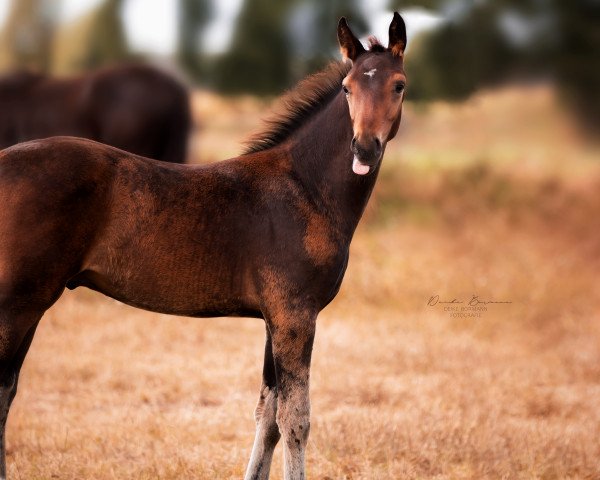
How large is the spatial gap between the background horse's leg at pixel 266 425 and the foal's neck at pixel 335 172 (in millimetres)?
694

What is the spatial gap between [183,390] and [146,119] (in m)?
4.08

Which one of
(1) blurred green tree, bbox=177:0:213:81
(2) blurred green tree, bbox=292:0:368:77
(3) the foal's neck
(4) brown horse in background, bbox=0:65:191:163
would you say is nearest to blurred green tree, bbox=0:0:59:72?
(1) blurred green tree, bbox=177:0:213:81

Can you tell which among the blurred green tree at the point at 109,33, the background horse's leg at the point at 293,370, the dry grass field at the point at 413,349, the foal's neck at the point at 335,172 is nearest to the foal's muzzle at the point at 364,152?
the foal's neck at the point at 335,172

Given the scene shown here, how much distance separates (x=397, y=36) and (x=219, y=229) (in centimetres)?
123

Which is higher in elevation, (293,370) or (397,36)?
(397,36)

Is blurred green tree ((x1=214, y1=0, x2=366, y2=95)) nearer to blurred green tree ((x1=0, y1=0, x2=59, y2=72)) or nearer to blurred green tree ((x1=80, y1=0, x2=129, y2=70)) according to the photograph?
blurred green tree ((x1=80, y1=0, x2=129, y2=70))

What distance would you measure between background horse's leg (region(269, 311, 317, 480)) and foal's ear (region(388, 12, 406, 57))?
130 cm

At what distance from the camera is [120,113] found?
9.48 metres

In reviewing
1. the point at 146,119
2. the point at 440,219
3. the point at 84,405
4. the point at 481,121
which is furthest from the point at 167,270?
the point at 440,219

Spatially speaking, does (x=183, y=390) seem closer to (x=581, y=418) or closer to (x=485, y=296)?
(x=581, y=418)

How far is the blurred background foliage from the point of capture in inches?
447

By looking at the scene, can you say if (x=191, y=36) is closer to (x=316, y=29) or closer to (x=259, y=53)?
(x=259, y=53)

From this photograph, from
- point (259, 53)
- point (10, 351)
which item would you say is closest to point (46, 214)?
point (10, 351)

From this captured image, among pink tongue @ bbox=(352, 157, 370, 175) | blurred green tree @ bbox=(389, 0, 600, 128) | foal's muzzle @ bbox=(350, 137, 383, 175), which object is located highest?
blurred green tree @ bbox=(389, 0, 600, 128)
